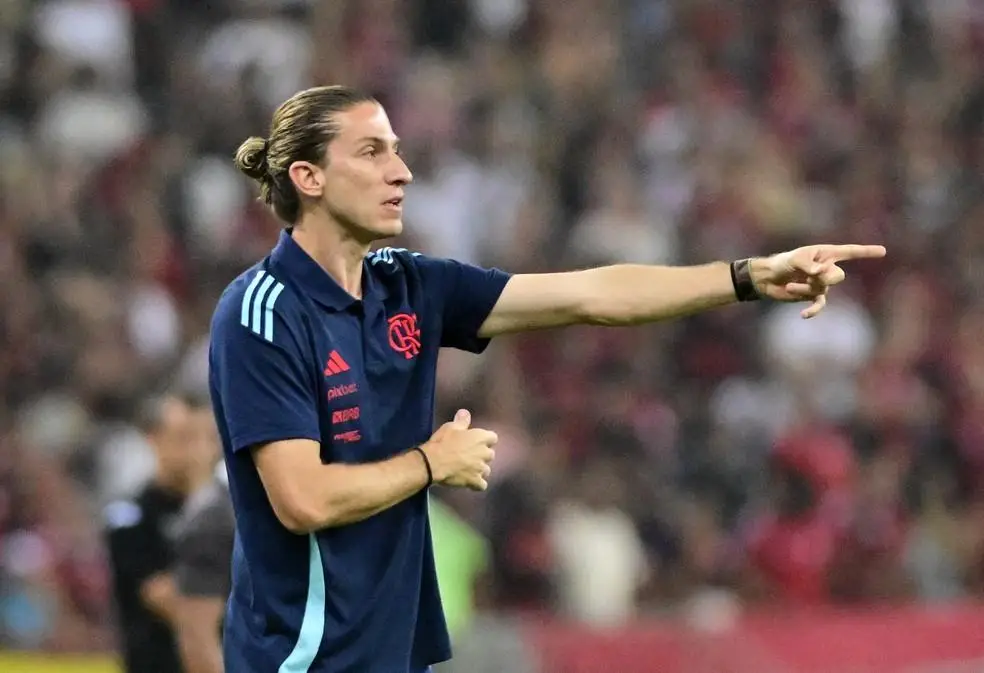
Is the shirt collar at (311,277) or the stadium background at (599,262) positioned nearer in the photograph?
the shirt collar at (311,277)

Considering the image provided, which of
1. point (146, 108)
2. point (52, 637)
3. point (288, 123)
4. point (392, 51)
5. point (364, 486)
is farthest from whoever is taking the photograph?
point (392, 51)

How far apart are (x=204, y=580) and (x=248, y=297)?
1631 millimetres

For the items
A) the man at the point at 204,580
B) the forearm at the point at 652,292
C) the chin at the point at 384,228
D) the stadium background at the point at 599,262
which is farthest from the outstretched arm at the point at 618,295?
the stadium background at the point at 599,262

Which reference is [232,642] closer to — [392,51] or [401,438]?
[401,438]

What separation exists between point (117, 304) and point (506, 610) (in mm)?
2899

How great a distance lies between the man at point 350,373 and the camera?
14.4ft

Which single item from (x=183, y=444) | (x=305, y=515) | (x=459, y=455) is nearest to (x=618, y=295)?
(x=459, y=455)

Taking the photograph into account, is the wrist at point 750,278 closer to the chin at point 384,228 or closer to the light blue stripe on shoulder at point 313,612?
the chin at point 384,228

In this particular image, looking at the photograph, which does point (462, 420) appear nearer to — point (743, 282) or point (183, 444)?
point (743, 282)

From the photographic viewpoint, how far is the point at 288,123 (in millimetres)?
4676

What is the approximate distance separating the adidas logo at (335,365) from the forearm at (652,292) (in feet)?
2.29

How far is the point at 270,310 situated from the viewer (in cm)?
447

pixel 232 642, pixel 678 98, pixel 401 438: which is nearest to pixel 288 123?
pixel 401 438

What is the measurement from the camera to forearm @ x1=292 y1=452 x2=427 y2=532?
14.2 feet
